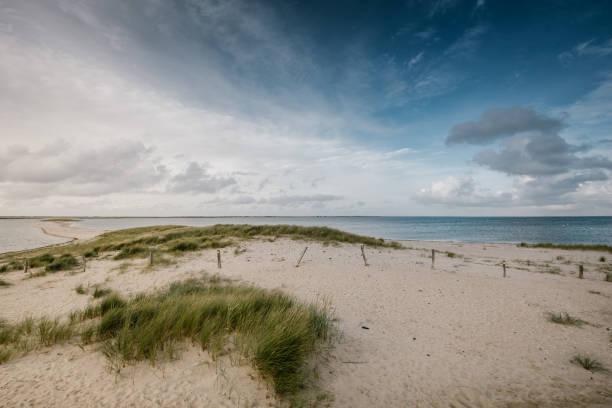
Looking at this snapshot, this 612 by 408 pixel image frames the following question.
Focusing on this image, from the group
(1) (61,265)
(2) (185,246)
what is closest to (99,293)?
(1) (61,265)

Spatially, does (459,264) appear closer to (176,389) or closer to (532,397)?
(532,397)

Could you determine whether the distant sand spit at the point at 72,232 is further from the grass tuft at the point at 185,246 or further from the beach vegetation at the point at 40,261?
the grass tuft at the point at 185,246

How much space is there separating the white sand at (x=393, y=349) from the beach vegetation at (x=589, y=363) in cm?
15

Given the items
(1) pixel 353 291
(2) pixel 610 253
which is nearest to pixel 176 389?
(1) pixel 353 291

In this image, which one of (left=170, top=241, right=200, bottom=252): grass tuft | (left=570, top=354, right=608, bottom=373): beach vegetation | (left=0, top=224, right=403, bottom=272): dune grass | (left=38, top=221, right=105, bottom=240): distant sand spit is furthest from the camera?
(left=38, top=221, right=105, bottom=240): distant sand spit

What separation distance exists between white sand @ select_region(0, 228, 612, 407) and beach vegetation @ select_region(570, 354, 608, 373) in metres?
0.15

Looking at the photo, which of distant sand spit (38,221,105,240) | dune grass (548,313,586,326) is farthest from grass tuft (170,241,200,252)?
distant sand spit (38,221,105,240)

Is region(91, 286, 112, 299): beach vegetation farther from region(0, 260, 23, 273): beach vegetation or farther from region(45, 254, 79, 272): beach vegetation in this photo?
region(0, 260, 23, 273): beach vegetation

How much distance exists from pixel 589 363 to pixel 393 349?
165 inches

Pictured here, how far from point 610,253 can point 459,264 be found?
18845 millimetres

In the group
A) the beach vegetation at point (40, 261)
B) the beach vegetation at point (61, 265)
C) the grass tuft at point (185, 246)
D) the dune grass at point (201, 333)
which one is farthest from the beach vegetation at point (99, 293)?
the beach vegetation at point (40, 261)

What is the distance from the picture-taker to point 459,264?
1853 cm

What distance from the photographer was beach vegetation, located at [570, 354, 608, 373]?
18.0 ft

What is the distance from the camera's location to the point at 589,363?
18.4 feet
